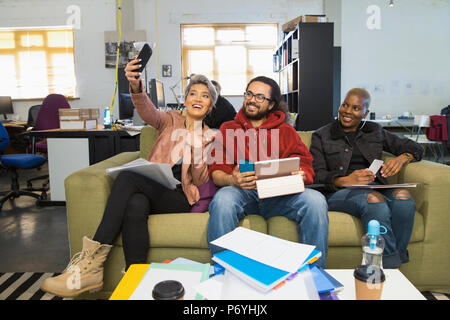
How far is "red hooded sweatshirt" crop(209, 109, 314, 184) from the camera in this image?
1.86m

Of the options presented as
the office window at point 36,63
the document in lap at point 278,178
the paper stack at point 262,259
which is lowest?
the paper stack at point 262,259

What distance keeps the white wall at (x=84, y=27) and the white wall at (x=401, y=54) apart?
15.3 ft

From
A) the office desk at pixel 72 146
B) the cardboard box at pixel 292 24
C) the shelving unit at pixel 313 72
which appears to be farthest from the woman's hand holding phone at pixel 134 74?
the cardboard box at pixel 292 24

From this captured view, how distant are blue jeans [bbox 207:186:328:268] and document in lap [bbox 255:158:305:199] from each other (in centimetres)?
7

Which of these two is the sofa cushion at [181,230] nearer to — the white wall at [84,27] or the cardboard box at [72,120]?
the cardboard box at [72,120]

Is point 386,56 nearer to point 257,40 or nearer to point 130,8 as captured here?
point 257,40

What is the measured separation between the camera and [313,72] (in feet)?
13.0

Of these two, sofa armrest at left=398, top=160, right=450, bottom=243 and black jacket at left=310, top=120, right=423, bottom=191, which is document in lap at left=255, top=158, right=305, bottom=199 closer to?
black jacket at left=310, top=120, right=423, bottom=191

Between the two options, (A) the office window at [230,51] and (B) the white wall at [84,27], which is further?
(A) the office window at [230,51]

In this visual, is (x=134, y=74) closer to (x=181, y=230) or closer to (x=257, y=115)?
(x=257, y=115)

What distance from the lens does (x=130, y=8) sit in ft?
21.1

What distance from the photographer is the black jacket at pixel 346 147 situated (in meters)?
1.95

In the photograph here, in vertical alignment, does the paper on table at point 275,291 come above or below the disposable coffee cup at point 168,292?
below

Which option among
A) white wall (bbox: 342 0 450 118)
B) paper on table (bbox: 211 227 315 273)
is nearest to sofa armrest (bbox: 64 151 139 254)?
paper on table (bbox: 211 227 315 273)
